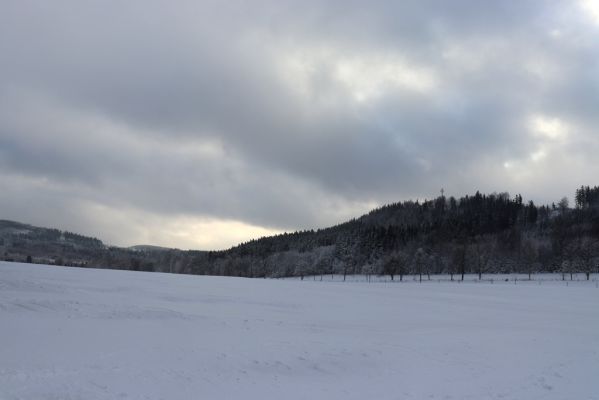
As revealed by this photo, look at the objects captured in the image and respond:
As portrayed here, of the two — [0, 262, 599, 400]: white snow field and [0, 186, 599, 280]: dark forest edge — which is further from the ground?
[0, 186, 599, 280]: dark forest edge

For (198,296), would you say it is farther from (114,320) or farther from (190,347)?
(190,347)

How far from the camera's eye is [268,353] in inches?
750

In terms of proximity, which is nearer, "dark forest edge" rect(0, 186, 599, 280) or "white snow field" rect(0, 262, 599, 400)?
"white snow field" rect(0, 262, 599, 400)

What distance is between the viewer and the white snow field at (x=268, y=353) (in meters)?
14.2

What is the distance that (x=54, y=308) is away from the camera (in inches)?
A: 1071

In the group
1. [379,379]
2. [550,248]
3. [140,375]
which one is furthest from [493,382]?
[550,248]

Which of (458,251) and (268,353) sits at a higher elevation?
(458,251)

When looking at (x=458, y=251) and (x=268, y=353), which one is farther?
(x=458, y=251)

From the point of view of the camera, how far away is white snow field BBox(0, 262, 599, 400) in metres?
14.2

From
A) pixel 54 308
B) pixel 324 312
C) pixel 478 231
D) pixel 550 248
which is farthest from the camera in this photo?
pixel 478 231

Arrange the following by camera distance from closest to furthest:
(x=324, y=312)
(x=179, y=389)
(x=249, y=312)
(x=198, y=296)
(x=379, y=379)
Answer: (x=179, y=389) < (x=379, y=379) < (x=249, y=312) < (x=324, y=312) < (x=198, y=296)

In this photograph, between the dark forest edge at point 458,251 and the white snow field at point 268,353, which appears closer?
the white snow field at point 268,353

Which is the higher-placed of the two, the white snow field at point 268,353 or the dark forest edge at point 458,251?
the dark forest edge at point 458,251

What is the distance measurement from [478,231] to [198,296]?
158725mm
